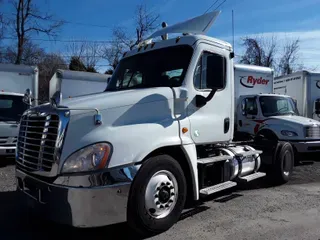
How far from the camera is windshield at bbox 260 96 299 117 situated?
442 inches

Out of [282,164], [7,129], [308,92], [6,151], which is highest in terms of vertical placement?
[308,92]

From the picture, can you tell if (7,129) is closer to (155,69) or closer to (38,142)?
(155,69)

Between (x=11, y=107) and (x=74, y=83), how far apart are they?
3.79 meters

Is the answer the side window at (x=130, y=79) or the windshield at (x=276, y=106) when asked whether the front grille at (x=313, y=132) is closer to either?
the windshield at (x=276, y=106)

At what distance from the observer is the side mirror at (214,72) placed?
199 inches

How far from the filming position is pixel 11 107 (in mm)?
10297

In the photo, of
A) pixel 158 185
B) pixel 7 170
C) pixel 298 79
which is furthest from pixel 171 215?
pixel 298 79

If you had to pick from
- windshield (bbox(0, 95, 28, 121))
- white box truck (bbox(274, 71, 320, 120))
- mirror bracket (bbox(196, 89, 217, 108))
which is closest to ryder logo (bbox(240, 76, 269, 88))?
white box truck (bbox(274, 71, 320, 120))

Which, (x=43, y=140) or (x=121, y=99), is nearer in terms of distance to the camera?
(x=43, y=140)

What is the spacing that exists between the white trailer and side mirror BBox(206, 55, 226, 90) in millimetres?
8906

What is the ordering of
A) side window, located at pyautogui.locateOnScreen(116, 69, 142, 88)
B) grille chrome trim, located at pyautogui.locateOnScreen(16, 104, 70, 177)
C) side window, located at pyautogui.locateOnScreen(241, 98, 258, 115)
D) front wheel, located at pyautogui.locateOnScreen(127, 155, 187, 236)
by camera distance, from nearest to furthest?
grille chrome trim, located at pyautogui.locateOnScreen(16, 104, 70, 177) < front wheel, located at pyautogui.locateOnScreen(127, 155, 187, 236) < side window, located at pyautogui.locateOnScreen(116, 69, 142, 88) < side window, located at pyautogui.locateOnScreen(241, 98, 258, 115)

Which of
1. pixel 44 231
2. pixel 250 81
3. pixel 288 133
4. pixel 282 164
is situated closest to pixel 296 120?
pixel 288 133

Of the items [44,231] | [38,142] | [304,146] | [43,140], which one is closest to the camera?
[43,140]

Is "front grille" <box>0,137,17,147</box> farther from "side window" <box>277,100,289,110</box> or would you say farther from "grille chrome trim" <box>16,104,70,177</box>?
"side window" <box>277,100,289,110</box>
